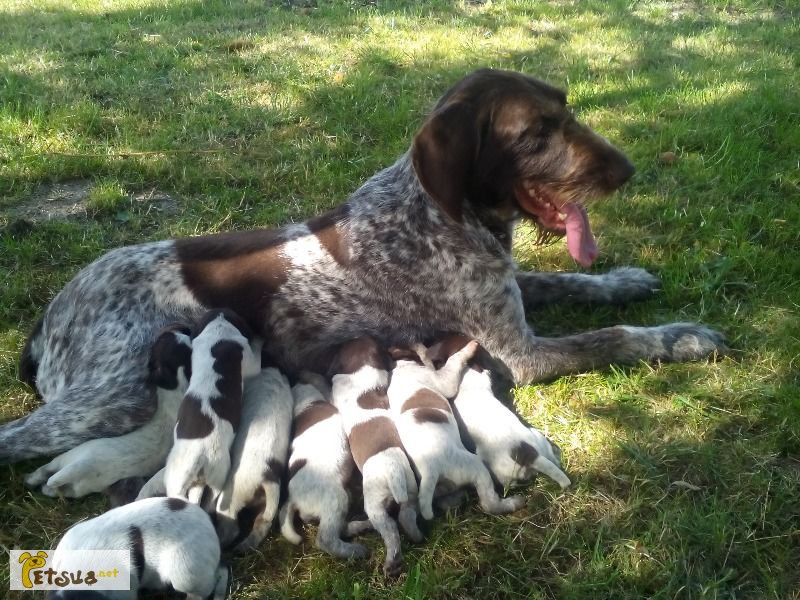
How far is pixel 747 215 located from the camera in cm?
458

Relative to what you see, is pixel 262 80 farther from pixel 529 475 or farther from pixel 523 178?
pixel 529 475

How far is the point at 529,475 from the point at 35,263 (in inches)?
125

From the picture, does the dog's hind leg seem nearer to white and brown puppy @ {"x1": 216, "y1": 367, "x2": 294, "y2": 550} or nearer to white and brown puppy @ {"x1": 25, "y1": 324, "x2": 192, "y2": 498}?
white and brown puppy @ {"x1": 216, "y1": 367, "x2": 294, "y2": 550}

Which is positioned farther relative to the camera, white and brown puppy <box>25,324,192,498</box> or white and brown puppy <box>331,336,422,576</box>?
white and brown puppy <box>25,324,192,498</box>

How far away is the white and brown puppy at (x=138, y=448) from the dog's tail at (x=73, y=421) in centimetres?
11

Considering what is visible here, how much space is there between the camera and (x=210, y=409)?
2902 mm

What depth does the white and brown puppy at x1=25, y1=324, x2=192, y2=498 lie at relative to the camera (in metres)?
2.99

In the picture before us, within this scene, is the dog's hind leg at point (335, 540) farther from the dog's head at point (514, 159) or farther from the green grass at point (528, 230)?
the dog's head at point (514, 159)

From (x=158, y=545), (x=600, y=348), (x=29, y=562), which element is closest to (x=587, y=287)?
(x=600, y=348)

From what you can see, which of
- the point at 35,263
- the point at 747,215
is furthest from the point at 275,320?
the point at 747,215

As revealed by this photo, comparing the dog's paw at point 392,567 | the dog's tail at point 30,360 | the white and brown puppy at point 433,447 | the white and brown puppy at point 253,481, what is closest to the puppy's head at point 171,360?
the white and brown puppy at point 253,481

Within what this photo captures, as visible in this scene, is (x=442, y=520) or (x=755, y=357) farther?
(x=755, y=357)

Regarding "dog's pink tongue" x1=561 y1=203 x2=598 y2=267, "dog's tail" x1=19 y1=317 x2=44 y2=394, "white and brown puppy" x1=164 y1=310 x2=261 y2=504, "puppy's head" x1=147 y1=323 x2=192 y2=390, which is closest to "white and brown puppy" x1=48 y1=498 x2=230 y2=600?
"white and brown puppy" x1=164 y1=310 x2=261 y2=504

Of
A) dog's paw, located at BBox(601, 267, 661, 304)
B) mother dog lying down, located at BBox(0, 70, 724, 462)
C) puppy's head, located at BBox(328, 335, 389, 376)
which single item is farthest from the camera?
dog's paw, located at BBox(601, 267, 661, 304)
